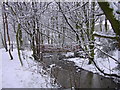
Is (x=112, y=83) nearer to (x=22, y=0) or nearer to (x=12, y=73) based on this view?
(x=12, y=73)

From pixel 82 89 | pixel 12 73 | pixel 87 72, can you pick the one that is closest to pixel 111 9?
pixel 82 89

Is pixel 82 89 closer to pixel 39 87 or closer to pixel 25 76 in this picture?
pixel 39 87


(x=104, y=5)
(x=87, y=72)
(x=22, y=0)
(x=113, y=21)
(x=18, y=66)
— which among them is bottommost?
(x=87, y=72)

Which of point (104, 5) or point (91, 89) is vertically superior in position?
point (104, 5)

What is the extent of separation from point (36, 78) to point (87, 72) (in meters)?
4.62

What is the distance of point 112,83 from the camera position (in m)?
9.20

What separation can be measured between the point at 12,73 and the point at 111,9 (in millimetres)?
9134

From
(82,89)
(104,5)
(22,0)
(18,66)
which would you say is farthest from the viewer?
(18,66)

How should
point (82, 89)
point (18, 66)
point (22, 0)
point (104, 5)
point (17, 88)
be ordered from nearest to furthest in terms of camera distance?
1. point (104, 5)
2. point (17, 88)
3. point (82, 89)
4. point (22, 0)
5. point (18, 66)

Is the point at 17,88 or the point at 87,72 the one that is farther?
the point at 87,72

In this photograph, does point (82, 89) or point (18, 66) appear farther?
point (18, 66)

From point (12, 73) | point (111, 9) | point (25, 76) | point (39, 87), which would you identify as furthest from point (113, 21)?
point (12, 73)

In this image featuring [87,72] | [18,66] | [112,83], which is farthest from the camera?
[87,72]

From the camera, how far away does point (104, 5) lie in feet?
4.51
